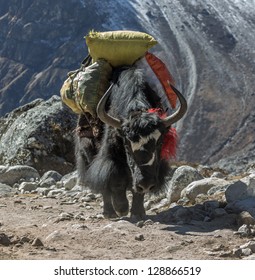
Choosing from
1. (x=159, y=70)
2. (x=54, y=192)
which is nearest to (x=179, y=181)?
(x=159, y=70)

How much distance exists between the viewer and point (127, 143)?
661 cm

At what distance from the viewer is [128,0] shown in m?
194

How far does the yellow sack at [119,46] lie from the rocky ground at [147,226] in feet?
5.57

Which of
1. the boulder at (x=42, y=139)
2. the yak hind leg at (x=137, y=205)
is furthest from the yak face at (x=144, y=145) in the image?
the boulder at (x=42, y=139)

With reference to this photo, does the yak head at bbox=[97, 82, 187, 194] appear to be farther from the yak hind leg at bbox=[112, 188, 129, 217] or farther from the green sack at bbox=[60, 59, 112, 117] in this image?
the green sack at bbox=[60, 59, 112, 117]

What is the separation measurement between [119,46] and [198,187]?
6.60 ft

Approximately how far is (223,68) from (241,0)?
44.3m

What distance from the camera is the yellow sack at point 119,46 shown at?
25.7ft

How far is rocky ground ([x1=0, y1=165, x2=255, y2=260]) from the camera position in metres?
4.77

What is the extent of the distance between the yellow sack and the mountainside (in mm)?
98666

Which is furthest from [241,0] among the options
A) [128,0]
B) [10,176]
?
[10,176]

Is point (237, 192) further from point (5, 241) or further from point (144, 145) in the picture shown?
point (5, 241)

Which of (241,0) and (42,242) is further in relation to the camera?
(241,0)

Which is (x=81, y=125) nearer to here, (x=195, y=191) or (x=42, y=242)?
(x=195, y=191)
